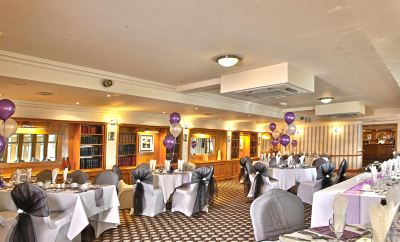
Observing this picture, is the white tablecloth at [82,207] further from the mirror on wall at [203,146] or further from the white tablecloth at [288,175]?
the mirror on wall at [203,146]

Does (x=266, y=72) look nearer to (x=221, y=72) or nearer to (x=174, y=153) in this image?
(x=221, y=72)

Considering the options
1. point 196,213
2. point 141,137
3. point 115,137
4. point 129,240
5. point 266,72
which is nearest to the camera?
point 129,240

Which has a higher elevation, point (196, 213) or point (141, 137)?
point (141, 137)

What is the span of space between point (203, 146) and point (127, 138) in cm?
371

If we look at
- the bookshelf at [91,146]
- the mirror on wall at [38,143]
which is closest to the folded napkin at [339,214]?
the mirror on wall at [38,143]

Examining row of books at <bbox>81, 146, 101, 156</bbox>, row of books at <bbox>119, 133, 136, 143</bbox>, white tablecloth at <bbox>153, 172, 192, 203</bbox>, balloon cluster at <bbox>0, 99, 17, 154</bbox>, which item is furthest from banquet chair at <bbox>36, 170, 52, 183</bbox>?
row of books at <bbox>119, 133, 136, 143</bbox>

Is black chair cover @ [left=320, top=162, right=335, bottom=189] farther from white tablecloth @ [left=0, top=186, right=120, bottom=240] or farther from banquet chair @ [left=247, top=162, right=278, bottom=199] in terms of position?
white tablecloth @ [left=0, top=186, right=120, bottom=240]

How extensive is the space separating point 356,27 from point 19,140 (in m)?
7.64

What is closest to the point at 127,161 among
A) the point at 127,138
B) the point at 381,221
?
the point at 127,138

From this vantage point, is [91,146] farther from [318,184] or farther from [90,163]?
[318,184]

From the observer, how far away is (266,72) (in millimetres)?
5156

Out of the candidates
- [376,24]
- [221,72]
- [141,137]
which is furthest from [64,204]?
[141,137]

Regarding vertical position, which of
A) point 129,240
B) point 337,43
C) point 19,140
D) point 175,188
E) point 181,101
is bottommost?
point 129,240

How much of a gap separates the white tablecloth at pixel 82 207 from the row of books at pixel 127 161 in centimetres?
477
